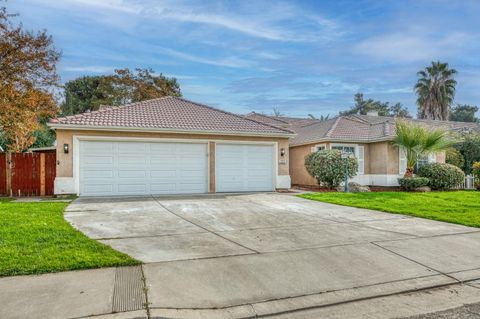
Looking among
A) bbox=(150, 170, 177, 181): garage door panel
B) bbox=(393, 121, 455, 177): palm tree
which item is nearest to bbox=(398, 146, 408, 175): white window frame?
bbox=(393, 121, 455, 177): palm tree

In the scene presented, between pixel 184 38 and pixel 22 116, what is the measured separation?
783cm

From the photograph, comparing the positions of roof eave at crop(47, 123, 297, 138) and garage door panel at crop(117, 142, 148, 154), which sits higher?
roof eave at crop(47, 123, 297, 138)

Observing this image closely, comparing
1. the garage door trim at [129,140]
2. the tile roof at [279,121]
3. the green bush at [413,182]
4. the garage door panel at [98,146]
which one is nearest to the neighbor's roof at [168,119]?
the garage door trim at [129,140]

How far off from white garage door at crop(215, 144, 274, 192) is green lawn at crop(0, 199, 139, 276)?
8.39 metres

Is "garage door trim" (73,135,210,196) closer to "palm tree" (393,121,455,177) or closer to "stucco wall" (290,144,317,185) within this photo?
"stucco wall" (290,144,317,185)

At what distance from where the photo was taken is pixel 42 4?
1177 cm

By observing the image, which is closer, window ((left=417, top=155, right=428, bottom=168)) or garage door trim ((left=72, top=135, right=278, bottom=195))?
garage door trim ((left=72, top=135, right=278, bottom=195))

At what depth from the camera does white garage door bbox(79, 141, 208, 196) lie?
1380cm

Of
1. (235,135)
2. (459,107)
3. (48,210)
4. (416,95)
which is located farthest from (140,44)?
(459,107)

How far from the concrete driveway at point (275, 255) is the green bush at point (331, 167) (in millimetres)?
6849

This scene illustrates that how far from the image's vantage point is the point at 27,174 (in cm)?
1358

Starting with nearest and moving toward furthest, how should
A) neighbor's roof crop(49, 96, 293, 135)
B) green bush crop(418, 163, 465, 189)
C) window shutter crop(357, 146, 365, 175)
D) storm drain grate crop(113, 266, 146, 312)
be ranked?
1. storm drain grate crop(113, 266, 146, 312)
2. neighbor's roof crop(49, 96, 293, 135)
3. green bush crop(418, 163, 465, 189)
4. window shutter crop(357, 146, 365, 175)

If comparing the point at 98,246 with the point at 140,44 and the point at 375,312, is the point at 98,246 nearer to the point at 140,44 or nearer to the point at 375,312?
the point at 375,312

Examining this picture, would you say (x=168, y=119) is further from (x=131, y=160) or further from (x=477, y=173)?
(x=477, y=173)
